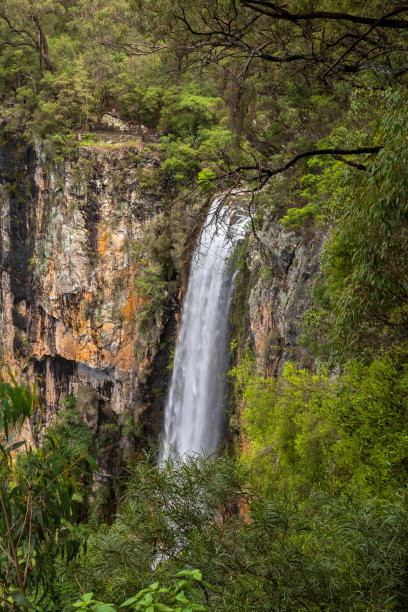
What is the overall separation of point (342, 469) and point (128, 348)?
13.1 m

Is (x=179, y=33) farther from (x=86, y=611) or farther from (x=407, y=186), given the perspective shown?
(x=86, y=611)

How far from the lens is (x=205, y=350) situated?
46.5 ft

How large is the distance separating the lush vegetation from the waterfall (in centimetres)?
300

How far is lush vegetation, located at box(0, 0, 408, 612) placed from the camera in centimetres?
250

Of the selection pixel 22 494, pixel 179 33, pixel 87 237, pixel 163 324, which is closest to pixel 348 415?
pixel 22 494

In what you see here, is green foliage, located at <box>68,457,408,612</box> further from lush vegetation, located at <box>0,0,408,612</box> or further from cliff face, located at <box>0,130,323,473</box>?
cliff face, located at <box>0,130,323,473</box>

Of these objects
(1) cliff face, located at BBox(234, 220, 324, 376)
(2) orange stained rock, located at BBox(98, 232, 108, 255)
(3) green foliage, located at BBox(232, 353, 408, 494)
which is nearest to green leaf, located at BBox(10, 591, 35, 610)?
(3) green foliage, located at BBox(232, 353, 408, 494)

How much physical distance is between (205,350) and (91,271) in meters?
6.37

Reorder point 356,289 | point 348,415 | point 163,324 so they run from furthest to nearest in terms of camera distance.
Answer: point 163,324, point 348,415, point 356,289

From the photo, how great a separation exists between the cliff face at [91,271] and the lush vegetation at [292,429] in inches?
294

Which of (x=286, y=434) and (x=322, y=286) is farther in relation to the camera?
(x=322, y=286)

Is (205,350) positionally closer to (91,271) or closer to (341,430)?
(91,271)

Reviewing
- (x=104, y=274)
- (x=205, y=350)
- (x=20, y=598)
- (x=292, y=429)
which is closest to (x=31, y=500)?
(x=20, y=598)

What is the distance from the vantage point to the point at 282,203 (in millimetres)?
10328
